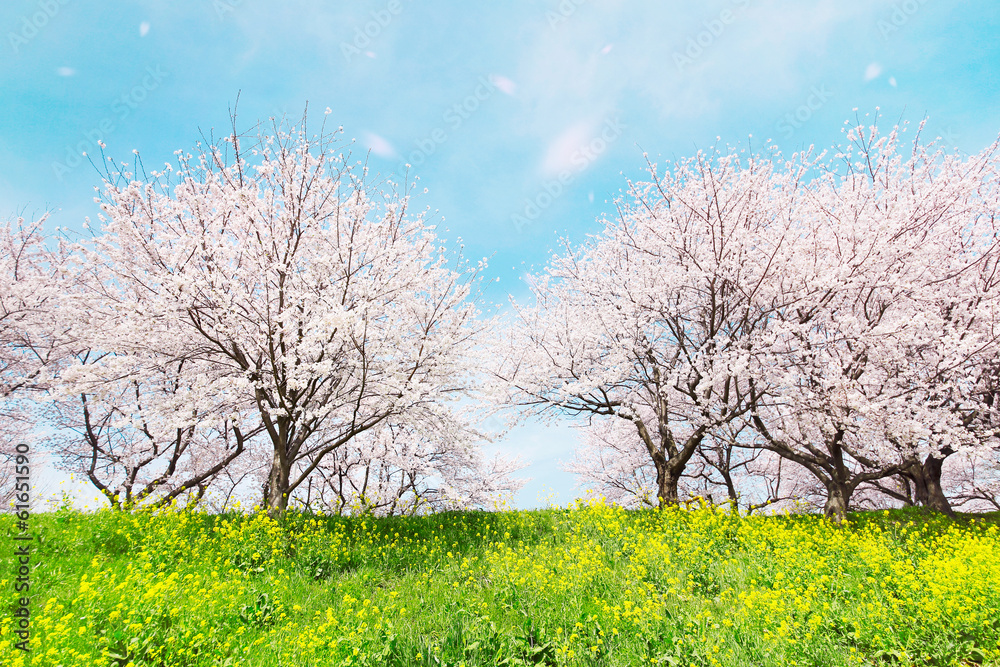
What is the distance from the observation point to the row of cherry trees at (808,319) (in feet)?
40.1

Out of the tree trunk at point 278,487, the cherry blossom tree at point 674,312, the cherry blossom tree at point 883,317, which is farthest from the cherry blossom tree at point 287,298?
the cherry blossom tree at point 883,317

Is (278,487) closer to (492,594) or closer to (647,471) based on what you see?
(492,594)

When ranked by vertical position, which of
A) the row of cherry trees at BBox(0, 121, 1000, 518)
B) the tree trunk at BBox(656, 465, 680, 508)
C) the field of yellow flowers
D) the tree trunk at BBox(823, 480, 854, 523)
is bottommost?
the field of yellow flowers

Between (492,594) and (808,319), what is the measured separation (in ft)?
37.8

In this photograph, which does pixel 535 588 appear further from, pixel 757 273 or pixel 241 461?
pixel 241 461

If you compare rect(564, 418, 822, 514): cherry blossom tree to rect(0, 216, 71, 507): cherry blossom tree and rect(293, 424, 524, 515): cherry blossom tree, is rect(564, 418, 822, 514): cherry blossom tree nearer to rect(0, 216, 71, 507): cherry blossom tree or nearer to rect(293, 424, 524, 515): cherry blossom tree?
rect(293, 424, 524, 515): cherry blossom tree

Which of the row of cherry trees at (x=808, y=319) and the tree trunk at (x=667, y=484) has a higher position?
the row of cherry trees at (x=808, y=319)

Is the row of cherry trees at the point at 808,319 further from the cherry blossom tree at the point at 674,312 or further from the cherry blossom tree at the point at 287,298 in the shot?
the cherry blossom tree at the point at 287,298

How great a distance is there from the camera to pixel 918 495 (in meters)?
16.5

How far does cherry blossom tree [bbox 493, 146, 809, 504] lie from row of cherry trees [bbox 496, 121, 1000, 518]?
0.20ft

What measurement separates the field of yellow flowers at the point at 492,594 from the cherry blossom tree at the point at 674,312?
463 centimetres

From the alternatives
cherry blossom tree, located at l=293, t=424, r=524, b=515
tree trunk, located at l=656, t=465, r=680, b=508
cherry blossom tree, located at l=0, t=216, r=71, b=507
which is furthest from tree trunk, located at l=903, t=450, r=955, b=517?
cherry blossom tree, located at l=0, t=216, r=71, b=507

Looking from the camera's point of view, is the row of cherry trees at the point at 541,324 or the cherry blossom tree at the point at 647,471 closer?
the row of cherry trees at the point at 541,324

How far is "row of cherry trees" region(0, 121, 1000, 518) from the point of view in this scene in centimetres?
1052
